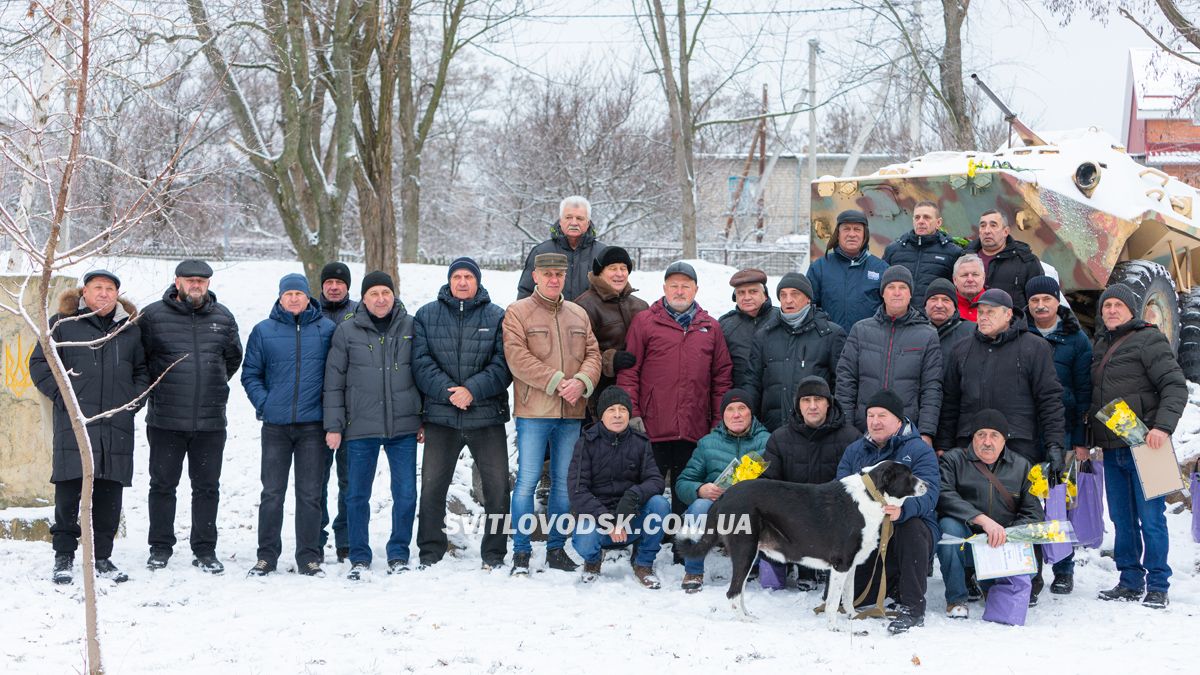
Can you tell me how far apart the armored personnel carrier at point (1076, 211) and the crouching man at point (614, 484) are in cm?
412

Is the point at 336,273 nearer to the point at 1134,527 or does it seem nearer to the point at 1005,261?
the point at 1005,261

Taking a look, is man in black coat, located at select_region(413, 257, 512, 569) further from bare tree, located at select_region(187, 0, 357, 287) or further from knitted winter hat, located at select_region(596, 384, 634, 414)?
bare tree, located at select_region(187, 0, 357, 287)

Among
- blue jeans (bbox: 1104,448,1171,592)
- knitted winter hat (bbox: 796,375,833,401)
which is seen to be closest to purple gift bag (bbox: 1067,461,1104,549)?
blue jeans (bbox: 1104,448,1171,592)

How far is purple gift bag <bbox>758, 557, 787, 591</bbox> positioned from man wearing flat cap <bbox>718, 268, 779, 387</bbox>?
1.13 m

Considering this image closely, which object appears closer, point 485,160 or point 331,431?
point 331,431

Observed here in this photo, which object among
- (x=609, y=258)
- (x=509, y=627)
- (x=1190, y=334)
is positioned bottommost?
(x=509, y=627)

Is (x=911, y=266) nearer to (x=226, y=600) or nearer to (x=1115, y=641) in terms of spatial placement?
(x=1115, y=641)

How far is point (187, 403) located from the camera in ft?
22.6

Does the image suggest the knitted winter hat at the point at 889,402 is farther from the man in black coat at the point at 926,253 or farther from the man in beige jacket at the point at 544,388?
the man in beige jacket at the point at 544,388

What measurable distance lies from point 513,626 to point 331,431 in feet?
6.09

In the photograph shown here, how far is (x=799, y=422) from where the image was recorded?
657 centimetres

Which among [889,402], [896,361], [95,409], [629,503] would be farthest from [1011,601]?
[95,409]

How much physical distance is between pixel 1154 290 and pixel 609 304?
15.4 feet

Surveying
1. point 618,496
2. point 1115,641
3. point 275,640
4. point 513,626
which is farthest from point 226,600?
point 1115,641
